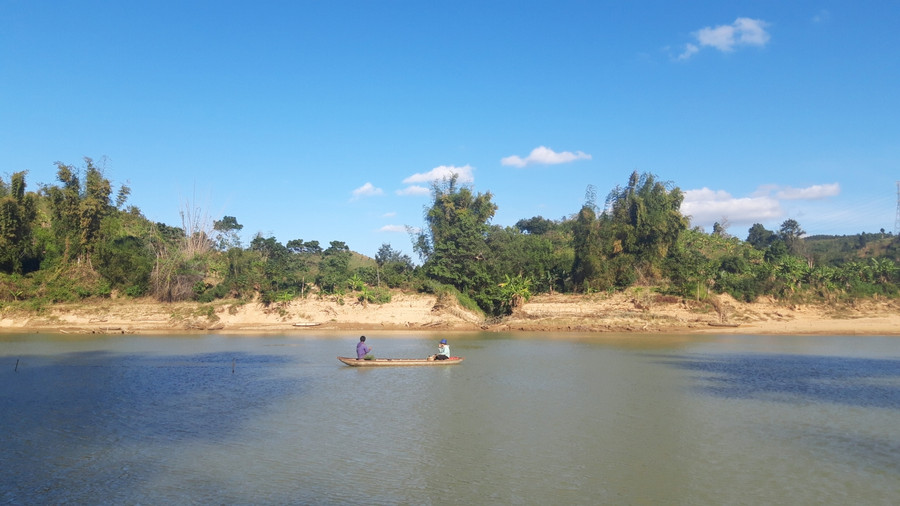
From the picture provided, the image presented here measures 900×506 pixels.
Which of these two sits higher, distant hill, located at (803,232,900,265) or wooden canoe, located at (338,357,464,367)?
distant hill, located at (803,232,900,265)

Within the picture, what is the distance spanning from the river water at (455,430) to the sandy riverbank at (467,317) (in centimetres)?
1174

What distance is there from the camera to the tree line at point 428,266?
3900cm

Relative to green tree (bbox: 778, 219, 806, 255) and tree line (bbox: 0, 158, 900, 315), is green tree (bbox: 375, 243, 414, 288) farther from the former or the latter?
green tree (bbox: 778, 219, 806, 255)

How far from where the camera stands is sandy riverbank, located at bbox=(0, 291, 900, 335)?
1431 inches

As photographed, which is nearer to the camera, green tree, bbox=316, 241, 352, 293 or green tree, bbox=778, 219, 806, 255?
green tree, bbox=316, 241, 352, 293

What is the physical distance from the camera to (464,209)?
4947 cm

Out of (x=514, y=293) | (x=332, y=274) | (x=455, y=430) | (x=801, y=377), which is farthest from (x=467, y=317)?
(x=455, y=430)

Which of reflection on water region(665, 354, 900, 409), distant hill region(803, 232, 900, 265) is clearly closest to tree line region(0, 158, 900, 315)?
reflection on water region(665, 354, 900, 409)

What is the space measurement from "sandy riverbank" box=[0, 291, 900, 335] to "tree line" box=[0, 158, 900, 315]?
0.90 m

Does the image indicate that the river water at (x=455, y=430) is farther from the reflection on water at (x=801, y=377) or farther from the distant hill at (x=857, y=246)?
the distant hill at (x=857, y=246)

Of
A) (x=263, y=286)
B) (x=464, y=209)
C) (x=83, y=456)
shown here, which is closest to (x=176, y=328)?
(x=263, y=286)

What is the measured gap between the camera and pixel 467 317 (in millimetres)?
39875

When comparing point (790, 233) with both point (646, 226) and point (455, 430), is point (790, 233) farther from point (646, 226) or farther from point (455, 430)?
point (455, 430)

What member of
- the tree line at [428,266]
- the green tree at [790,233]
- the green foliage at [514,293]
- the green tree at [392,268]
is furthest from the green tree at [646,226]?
the green tree at [790,233]
